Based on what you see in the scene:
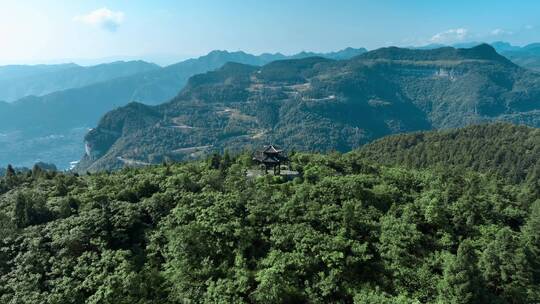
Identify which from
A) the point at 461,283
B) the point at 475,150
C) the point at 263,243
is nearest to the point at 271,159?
the point at 263,243

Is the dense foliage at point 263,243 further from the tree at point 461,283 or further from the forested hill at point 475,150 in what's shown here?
the forested hill at point 475,150

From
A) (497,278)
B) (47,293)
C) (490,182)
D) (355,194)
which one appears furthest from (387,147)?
(47,293)

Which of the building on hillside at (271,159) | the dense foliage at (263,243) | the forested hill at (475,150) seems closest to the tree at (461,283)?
the dense foliage at (263,243)

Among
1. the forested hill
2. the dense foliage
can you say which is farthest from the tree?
the forested hill

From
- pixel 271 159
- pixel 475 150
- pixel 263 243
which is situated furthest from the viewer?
pixel 475 150

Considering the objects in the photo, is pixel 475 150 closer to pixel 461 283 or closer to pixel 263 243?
pixel 461 283

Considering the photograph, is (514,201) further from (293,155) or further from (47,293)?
(47,293)
